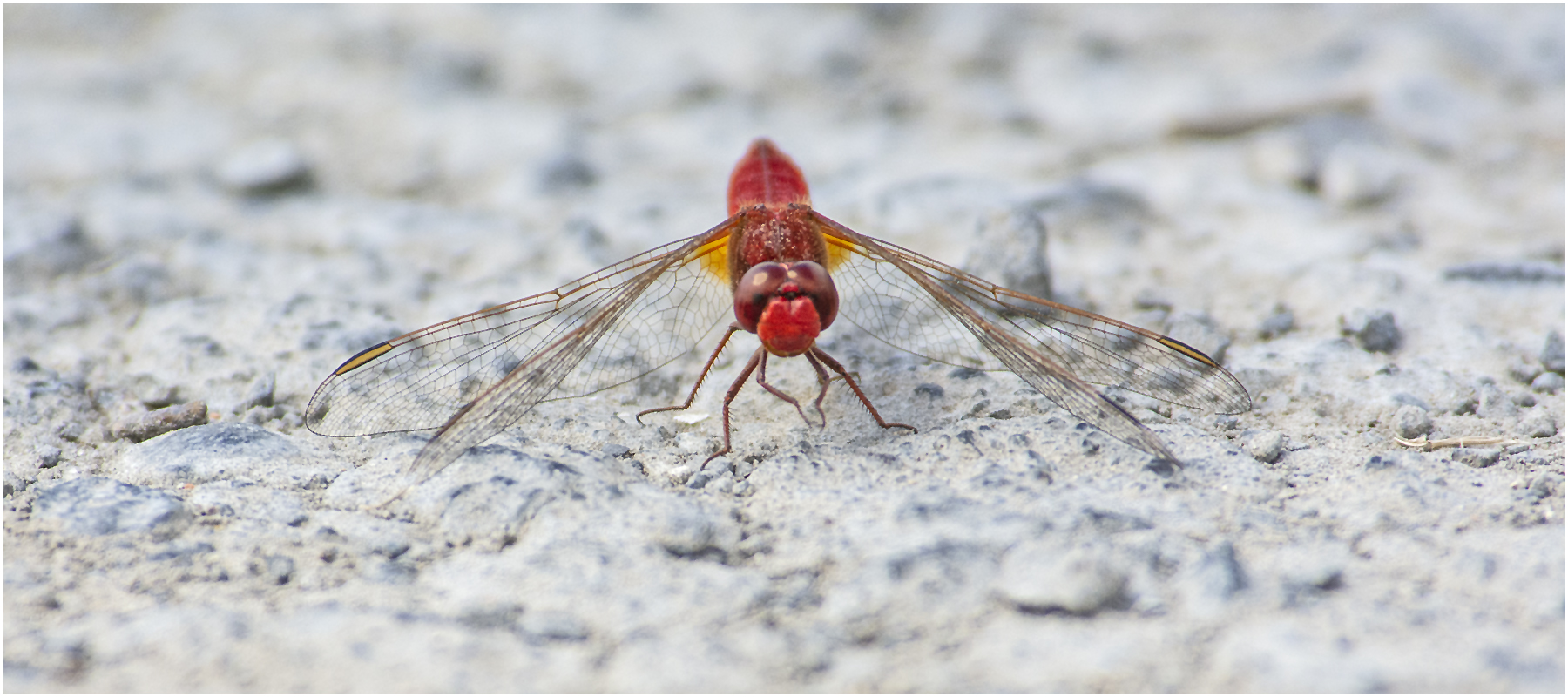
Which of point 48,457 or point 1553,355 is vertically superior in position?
point 1553,355

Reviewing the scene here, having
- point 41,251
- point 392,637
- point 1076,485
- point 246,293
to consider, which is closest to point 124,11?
point 41,251

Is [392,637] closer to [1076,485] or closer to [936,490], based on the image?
[936,490]

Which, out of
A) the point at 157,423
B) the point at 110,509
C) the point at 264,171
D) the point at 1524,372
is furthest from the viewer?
the point at 264,171

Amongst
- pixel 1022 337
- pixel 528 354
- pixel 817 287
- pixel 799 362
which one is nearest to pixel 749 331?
pixel 817 287

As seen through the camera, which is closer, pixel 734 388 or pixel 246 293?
pixel 734 388

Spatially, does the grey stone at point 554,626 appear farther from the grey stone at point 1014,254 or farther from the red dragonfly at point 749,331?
the grey stone at point 1014,254

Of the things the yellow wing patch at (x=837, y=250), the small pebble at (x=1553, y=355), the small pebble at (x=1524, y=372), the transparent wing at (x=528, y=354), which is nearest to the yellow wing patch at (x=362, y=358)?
the transparent wing at (x=528, y=354)

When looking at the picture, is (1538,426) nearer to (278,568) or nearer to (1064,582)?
(1064,582)

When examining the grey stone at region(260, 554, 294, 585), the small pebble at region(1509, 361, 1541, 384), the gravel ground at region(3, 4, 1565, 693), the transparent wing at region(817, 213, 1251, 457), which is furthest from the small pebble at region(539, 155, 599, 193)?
the small pebble at region(1509, 361, 1541, 384)
